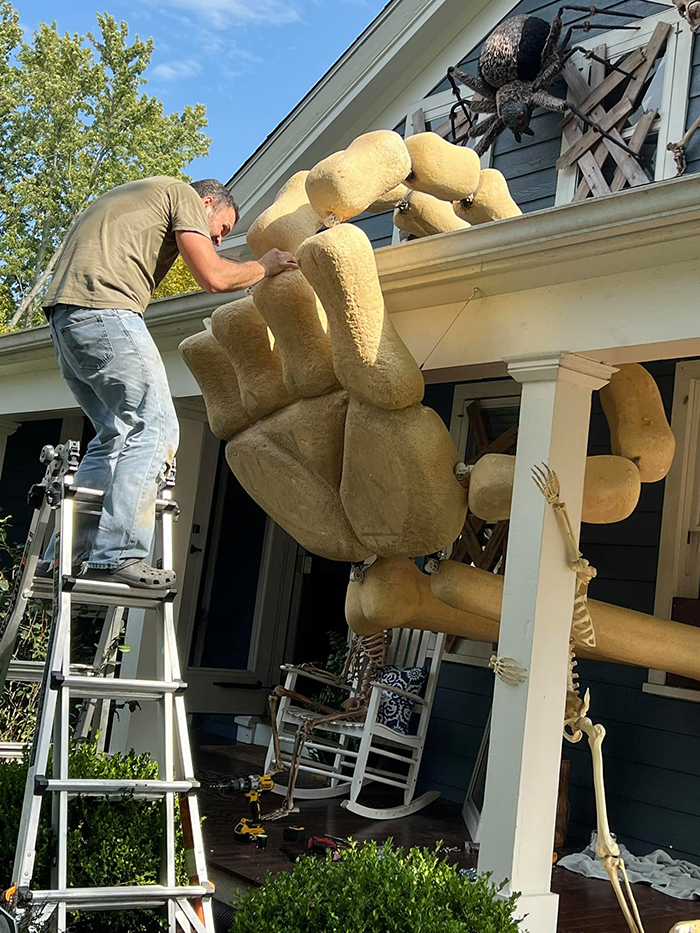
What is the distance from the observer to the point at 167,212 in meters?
3.55

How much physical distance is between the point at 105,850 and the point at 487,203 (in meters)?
3.19

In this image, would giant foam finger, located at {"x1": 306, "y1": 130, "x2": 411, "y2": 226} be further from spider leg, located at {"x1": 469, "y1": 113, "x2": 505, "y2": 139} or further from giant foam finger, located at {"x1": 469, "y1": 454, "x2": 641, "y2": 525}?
spider leg, located at {"x1": 469, "y1": 113, "x2": 505, "y2": 139}

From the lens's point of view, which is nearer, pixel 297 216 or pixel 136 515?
pixel 136 515

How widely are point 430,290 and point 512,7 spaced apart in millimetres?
3285

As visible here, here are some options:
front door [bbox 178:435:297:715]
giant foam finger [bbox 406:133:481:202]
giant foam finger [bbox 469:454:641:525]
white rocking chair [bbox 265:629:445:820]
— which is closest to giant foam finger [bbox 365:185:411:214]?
giant foam finger [bbox 406:133:481:202]

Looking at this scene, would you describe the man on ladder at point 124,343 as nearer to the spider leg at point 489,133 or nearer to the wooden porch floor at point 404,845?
the wooden porch floor at point 404,845

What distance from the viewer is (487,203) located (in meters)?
4.71

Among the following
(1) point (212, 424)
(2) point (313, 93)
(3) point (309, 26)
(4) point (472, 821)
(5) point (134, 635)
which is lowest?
(4) point (472, 821)

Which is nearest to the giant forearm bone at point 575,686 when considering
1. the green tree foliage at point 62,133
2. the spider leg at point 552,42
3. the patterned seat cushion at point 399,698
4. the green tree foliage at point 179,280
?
the patterned seat cushion at point 399,698

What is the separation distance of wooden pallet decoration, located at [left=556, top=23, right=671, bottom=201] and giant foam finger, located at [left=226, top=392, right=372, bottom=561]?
254 cm

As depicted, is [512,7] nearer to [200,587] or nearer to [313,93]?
[313,93]

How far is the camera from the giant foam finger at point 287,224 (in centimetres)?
418

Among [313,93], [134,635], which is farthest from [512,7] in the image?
[134,635]

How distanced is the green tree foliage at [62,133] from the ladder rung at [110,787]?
24272 millimetres
